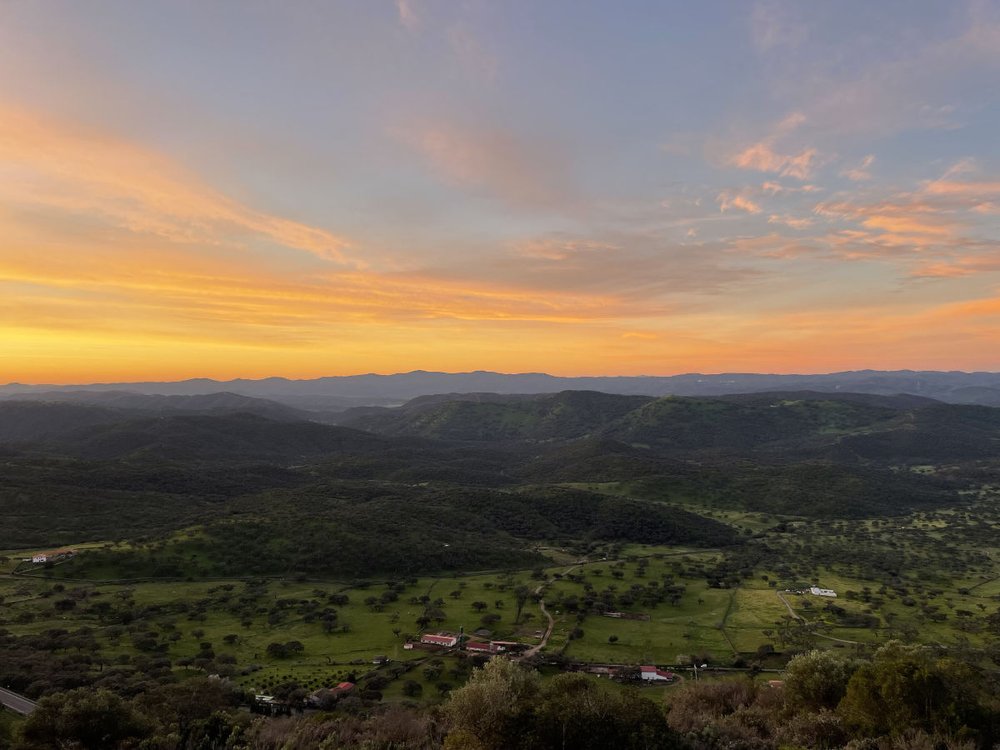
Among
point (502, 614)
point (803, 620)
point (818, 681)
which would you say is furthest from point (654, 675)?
point (803, 620)

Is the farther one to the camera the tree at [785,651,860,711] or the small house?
the small house

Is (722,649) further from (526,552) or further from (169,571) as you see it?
(169,571)

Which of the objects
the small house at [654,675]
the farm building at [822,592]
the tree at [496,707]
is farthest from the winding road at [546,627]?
the farm building at [822,592]

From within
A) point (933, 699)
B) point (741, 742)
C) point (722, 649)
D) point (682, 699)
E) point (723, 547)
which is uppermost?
point (933, 699)

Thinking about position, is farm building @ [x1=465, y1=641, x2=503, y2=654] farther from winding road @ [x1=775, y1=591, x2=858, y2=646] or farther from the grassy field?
winding road @ [x1=775, y1=591, x2=858, y2=646]

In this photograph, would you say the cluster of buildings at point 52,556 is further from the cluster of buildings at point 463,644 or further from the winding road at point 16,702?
the cluster of buildings at point 463,644

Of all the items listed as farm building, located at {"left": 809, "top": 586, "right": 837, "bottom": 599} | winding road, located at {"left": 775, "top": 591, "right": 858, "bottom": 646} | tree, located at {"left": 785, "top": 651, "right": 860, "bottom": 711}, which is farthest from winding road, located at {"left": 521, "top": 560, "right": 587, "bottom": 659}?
farm building, located at {"left": 809, "top": 586, "right": 837, "bottom": 599}

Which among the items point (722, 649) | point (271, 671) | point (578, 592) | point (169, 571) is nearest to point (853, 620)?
point (722, 649)

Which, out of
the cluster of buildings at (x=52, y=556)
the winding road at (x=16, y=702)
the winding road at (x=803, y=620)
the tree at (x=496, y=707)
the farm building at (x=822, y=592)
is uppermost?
the tree at (x=496, y=707)

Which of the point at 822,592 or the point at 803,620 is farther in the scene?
the point at 822,592

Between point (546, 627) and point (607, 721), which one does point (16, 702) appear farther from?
point (546, 627)

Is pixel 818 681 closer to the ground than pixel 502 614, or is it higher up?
higher up
